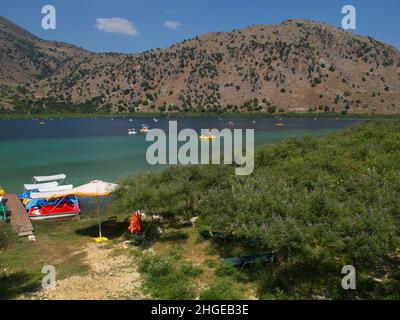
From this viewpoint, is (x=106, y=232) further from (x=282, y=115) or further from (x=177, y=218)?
(x=282, y=115)

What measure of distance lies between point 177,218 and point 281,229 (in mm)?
12708

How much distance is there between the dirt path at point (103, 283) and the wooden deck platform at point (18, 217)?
25.2 ft

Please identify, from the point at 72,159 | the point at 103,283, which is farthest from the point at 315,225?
the point at 72,159

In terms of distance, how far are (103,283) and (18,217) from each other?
15.3 meters

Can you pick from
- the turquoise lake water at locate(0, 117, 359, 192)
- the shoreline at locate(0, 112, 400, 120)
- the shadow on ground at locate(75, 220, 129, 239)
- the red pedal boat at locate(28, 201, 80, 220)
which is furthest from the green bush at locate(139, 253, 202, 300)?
the shoreline at locate(0, 112, 400, 120)

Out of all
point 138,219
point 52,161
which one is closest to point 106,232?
point 138,219

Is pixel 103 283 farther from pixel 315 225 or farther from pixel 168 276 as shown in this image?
pixel 315 225

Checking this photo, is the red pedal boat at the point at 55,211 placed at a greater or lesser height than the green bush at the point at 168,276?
lesser

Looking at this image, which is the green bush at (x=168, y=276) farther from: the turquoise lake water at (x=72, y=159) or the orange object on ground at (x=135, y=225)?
the turquoise lake water at (x=72, y=159)

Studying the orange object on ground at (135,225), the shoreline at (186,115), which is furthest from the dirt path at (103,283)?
the shoreline at (186,115)

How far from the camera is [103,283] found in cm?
1506

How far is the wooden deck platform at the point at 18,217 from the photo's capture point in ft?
78.6
